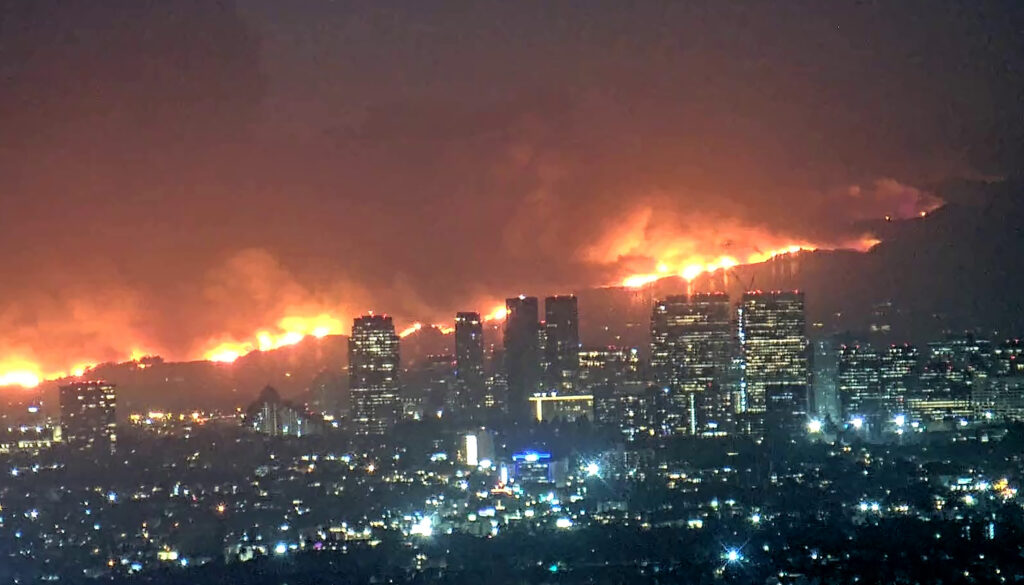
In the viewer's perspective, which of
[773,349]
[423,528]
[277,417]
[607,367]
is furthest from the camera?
[607,367]

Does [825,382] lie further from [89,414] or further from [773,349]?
[89,414]

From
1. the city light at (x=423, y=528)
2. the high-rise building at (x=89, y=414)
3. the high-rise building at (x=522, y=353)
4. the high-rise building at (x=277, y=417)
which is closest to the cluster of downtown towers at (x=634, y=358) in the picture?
the high-rise building at (x=522, y=353)

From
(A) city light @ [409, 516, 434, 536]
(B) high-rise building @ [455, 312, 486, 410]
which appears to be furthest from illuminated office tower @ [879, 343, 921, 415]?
(A) city light @ [409, 516, 434, 536]

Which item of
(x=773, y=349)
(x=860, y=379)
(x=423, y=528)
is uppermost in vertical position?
(x=773, y=349)

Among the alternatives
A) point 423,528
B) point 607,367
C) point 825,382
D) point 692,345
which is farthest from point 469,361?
point 423,528

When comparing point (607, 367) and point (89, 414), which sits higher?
point (607, 367)

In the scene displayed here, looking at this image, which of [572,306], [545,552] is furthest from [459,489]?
[572,306]

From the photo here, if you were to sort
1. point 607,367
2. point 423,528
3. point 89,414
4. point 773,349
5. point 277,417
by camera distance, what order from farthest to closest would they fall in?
point 607,367
point 773,349
point 277,417
point 89,414
point 423,528
